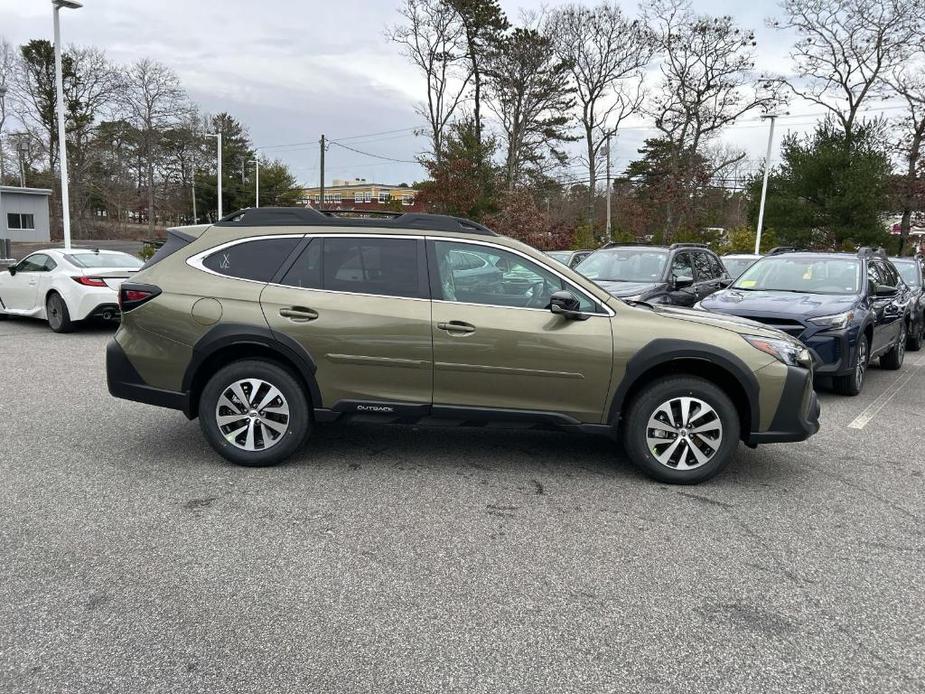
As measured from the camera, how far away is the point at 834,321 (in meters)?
7.57

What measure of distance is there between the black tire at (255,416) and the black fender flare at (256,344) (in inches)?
5.0

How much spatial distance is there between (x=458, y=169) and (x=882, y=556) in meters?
30.0

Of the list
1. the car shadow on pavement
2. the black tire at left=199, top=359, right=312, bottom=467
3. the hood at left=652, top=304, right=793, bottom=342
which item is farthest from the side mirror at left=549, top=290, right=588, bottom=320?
the black tire at left=199, top=359, right=312, bottom=467

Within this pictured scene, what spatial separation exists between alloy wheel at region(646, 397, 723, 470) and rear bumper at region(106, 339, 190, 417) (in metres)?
3.26

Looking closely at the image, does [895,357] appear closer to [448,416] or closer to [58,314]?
[448,416]

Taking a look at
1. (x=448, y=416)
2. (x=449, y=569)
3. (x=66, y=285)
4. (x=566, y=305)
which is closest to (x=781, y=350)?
(x=566, y=305)

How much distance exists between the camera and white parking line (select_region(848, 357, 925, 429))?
6.79 meters

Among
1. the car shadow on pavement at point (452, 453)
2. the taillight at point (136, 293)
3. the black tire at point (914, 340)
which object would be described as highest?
the taillight at point (136, 293)

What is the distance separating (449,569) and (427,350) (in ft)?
5.43

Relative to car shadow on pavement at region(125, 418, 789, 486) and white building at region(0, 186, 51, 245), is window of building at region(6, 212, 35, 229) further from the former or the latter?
car shadow on pavement at region(125, 418, 789, 486)

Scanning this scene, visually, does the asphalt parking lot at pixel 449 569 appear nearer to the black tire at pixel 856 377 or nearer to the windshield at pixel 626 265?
the black tire at pixel 856 377

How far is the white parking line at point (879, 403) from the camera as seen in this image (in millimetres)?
6789

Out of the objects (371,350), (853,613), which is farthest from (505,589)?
(371,350)

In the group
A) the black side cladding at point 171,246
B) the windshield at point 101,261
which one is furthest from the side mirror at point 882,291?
the windshield at point 101,261
